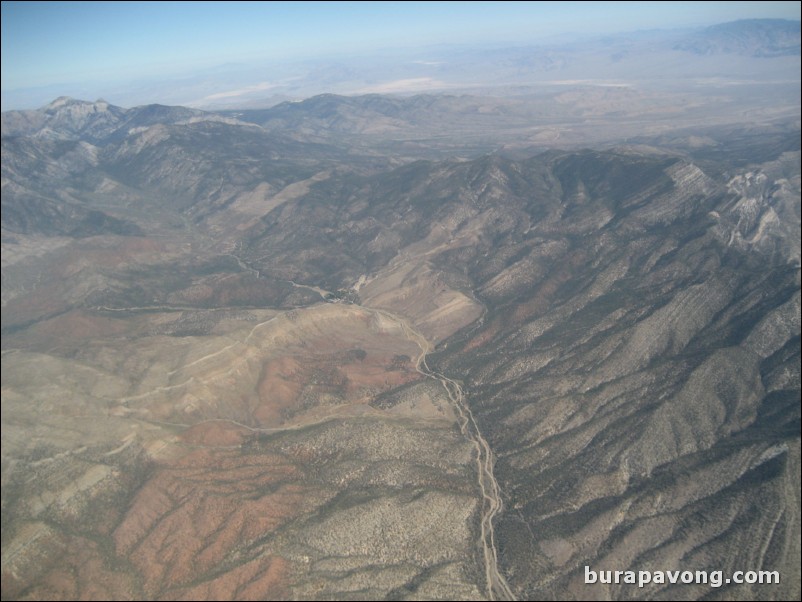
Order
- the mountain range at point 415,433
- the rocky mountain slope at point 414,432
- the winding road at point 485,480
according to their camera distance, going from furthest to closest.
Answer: the winding road at point 485,480 → the rocky mountain slope at point 414,432 → the mountain range at point 415,433

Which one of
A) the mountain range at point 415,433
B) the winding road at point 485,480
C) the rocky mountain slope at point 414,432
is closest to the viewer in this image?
the mountain range at point 415,433

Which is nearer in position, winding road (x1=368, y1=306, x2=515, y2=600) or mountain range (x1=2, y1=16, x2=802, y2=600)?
mountain range (x1=2, y1=16, x2=802, y2=600)

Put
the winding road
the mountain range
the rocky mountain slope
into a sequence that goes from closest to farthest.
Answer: the mountain range, the rocky mountain slope, the winding road

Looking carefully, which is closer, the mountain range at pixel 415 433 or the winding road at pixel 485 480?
the mountain range at pixel 415 433

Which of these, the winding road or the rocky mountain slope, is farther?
the winding road

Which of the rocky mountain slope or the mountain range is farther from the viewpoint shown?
the rocky mountain slope

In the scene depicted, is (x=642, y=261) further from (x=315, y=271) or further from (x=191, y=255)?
(x=191, y=255)

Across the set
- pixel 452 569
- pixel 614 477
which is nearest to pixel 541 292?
pixel 614 477

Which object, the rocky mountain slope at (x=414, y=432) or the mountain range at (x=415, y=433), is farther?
the rocky mountain slope at (x=414, y=432)

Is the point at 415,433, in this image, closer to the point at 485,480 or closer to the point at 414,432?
the point at 414,432

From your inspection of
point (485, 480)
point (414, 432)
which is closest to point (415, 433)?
point (414, 432)

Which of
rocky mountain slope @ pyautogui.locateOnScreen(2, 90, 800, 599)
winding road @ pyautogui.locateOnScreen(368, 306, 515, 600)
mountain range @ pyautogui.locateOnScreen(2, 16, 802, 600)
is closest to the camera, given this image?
mountain range @ pyautogui.locateOnScreen(2, 16, 802, 600)
